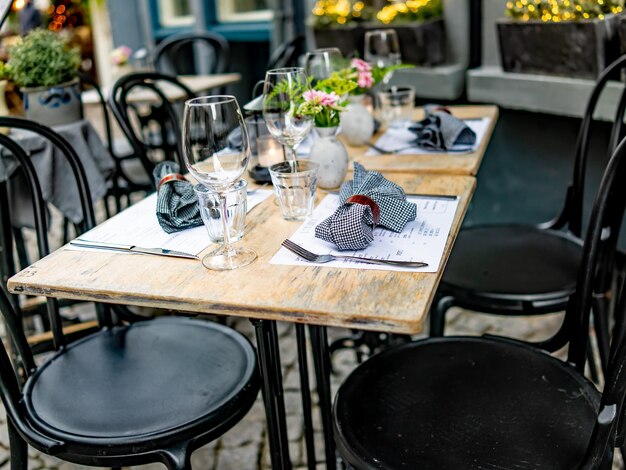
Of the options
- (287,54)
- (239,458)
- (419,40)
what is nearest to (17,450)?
(239,458)

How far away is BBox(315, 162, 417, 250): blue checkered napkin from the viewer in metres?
1.11

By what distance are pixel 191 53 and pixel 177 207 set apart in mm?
4921

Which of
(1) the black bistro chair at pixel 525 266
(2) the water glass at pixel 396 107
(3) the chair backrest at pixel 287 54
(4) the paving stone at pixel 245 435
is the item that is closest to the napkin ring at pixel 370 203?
(1) the black bistro chair at pixel 525 266

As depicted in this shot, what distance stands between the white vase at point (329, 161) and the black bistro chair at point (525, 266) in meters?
0.45

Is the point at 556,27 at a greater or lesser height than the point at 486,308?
greater

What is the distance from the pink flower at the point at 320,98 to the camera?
4.70ft

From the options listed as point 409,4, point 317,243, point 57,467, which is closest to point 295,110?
point 317,243

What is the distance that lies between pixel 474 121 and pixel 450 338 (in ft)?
2.85

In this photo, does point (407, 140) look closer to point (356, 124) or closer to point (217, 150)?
point (356, 124)

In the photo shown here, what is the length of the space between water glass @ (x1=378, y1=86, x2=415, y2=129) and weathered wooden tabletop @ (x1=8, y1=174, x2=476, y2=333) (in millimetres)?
911

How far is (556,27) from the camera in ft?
8.49

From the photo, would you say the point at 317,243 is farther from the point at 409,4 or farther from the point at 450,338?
the point at 409,4

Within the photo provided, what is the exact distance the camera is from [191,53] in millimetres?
5871

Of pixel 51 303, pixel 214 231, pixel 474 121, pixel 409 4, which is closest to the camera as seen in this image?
pixel 214 231
